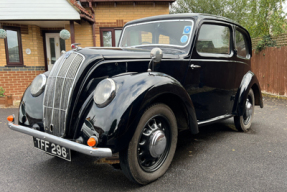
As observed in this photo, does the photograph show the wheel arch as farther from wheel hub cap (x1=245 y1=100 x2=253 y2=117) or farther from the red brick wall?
the red brick wall

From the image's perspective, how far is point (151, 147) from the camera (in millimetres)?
2252

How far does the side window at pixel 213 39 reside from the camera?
3.13 meters

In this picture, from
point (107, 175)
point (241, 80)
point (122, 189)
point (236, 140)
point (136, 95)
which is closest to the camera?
point (136, 95)

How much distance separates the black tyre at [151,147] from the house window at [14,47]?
799cm

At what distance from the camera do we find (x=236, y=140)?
366 cm

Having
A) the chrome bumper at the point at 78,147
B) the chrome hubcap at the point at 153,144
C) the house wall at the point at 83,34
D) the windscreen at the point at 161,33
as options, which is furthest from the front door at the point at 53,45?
the chrome hubcap at the point at 153,144

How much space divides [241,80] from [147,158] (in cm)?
251

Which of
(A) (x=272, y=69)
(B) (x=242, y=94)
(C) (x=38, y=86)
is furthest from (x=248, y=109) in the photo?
(A) (x=272, y=69)

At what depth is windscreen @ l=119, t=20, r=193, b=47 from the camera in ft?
10.1

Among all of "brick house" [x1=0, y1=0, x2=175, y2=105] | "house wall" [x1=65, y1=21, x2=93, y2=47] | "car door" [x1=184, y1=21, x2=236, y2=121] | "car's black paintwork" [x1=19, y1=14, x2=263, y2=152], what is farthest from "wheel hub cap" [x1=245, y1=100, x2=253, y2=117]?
"house wall" [x1=65, y1=21, x2=93, y2=47]

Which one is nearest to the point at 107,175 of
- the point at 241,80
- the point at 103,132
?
the point at 103,132

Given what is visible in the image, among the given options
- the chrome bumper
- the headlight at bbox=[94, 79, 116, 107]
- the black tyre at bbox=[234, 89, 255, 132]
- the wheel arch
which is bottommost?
the black tyre at bbox=[234, 89, 255, 132]

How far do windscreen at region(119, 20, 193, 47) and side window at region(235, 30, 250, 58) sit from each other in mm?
1236

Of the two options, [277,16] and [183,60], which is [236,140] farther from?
[277,16]
